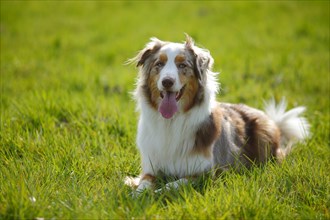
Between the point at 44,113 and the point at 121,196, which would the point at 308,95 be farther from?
the point at 121,196

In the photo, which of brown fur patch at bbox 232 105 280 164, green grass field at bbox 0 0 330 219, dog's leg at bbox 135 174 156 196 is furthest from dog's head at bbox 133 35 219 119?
brown fur patch at bbox 232 105 280 164

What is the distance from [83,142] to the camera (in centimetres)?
524

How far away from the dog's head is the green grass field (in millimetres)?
832

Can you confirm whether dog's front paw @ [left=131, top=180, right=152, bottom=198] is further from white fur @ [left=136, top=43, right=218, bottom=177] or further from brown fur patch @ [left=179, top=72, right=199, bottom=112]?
brown fur patch @ [left=179, top=72, right=199, bottom=112]

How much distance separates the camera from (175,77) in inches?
172

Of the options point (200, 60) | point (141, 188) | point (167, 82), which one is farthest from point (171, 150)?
point (200, 60)

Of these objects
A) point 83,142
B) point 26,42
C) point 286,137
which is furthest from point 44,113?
point 26,42

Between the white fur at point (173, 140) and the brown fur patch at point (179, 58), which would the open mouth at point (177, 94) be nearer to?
the white fur at point (173, 140)

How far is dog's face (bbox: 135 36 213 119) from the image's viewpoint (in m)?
4.47

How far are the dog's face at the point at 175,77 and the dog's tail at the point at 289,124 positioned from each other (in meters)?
1.82

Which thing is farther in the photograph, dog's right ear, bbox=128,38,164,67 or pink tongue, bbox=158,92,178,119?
dog's right ear, bbox=128,38,164,67

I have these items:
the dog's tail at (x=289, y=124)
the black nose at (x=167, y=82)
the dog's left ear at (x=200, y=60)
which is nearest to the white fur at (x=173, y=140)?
the dog's left ear at (x=200, y=60)

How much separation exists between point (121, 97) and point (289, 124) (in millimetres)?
3098

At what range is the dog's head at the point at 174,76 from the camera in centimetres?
447
